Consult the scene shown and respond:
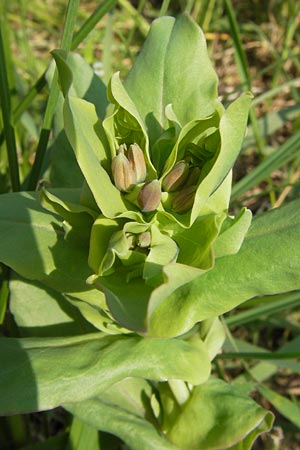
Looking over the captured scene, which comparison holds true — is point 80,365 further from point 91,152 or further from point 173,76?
point 173,76

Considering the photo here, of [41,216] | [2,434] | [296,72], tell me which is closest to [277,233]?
[41,216]

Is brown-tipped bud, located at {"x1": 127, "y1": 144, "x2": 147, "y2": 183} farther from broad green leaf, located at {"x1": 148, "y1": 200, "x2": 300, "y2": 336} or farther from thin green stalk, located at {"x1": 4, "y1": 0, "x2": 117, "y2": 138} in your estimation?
thin green stalk, located at {"x1": 4, "y1": 0, "x2": 117, "y2": 138}

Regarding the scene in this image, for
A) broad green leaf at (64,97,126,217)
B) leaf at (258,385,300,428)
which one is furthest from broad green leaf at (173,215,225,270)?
leaf at (258,385,300,428)

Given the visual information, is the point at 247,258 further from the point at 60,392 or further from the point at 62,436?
the point at 62,436

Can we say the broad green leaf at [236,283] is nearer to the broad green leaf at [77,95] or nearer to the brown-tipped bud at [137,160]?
the brown-tipped bud at [137,160]

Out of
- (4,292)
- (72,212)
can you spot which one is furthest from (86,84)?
(4,292)

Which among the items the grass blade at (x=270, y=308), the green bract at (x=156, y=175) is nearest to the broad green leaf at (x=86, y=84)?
the green bract at (x=156, y=175)
